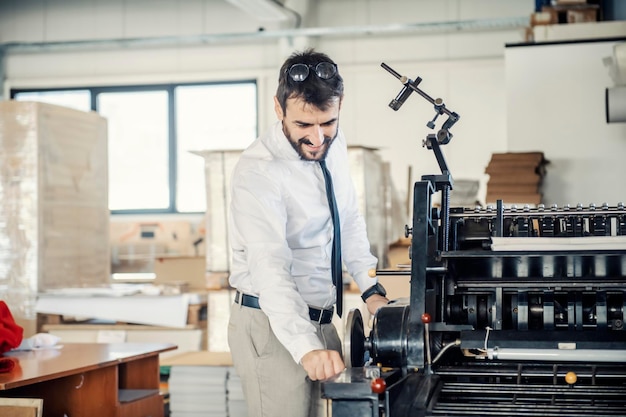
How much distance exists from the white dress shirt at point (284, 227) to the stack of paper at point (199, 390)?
6.15 ft

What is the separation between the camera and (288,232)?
8.05ft

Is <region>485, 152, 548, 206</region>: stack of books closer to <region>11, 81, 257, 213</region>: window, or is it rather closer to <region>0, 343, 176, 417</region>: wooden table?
<region>0, 343, 176, 417</region>: wooden table

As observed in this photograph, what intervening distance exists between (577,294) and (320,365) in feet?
2.09

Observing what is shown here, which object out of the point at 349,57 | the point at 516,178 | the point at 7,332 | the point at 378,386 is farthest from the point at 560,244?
the point at 349,57

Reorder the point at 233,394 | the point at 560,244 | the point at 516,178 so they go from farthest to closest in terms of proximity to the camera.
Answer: the point at 516,178
the point at 233,394
the point at 560,244

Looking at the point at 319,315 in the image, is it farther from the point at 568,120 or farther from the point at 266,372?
the point at 568,120

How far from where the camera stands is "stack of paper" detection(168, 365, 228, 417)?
4.32 meters

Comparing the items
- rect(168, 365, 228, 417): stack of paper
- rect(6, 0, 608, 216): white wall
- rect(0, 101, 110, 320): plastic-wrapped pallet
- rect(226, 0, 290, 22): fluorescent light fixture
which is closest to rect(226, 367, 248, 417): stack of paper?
rect(168, 365, 228, 417): stack of paper

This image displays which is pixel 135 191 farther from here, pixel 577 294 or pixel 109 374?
pixel 577 294

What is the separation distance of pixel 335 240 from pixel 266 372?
44cm

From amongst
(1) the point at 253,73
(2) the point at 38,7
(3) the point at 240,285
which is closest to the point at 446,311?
(3) the point at 240,285

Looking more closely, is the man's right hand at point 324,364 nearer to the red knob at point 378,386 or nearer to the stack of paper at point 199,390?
the red knob at point 378,386

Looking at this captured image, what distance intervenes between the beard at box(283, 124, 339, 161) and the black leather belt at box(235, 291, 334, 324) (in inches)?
17.5

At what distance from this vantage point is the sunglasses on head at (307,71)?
2.27 m
